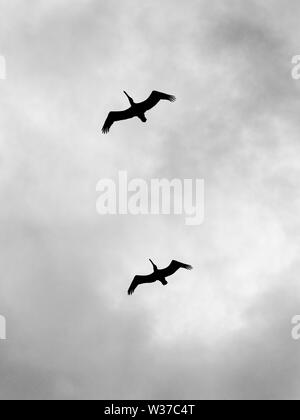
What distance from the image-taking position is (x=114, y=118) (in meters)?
43.8
